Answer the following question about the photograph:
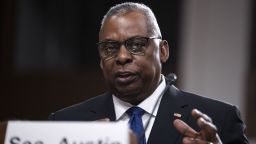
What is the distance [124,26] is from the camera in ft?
6.31

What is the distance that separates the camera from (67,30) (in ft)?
14.6

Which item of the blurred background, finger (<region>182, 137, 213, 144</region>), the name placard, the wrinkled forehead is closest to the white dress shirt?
the wrinkled forehead

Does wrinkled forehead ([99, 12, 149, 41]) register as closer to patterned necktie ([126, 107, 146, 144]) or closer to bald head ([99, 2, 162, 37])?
bald head ([99, 2, 162, 37])

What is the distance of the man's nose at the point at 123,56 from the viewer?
6.18 ft

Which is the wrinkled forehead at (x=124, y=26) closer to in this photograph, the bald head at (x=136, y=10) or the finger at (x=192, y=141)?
the bald head at (x=136, y=10)

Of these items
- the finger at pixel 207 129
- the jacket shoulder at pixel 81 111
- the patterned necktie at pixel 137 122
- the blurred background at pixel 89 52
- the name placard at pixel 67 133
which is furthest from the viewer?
the blurred background at pixel 89 52

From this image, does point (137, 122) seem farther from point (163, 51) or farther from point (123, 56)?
point (163, 51)

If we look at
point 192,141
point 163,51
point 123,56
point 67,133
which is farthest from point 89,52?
point 67,133

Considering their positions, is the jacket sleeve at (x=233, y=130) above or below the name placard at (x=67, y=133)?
below

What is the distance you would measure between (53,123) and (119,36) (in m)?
0.57

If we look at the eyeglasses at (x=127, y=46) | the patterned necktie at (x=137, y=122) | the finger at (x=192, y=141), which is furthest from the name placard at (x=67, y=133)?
the eyeglasses at (x=127, y=46)

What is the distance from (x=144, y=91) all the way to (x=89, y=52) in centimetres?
248

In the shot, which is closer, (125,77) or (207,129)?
(207,129)

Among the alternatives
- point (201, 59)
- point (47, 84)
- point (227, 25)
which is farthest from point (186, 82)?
point (47, 84)
